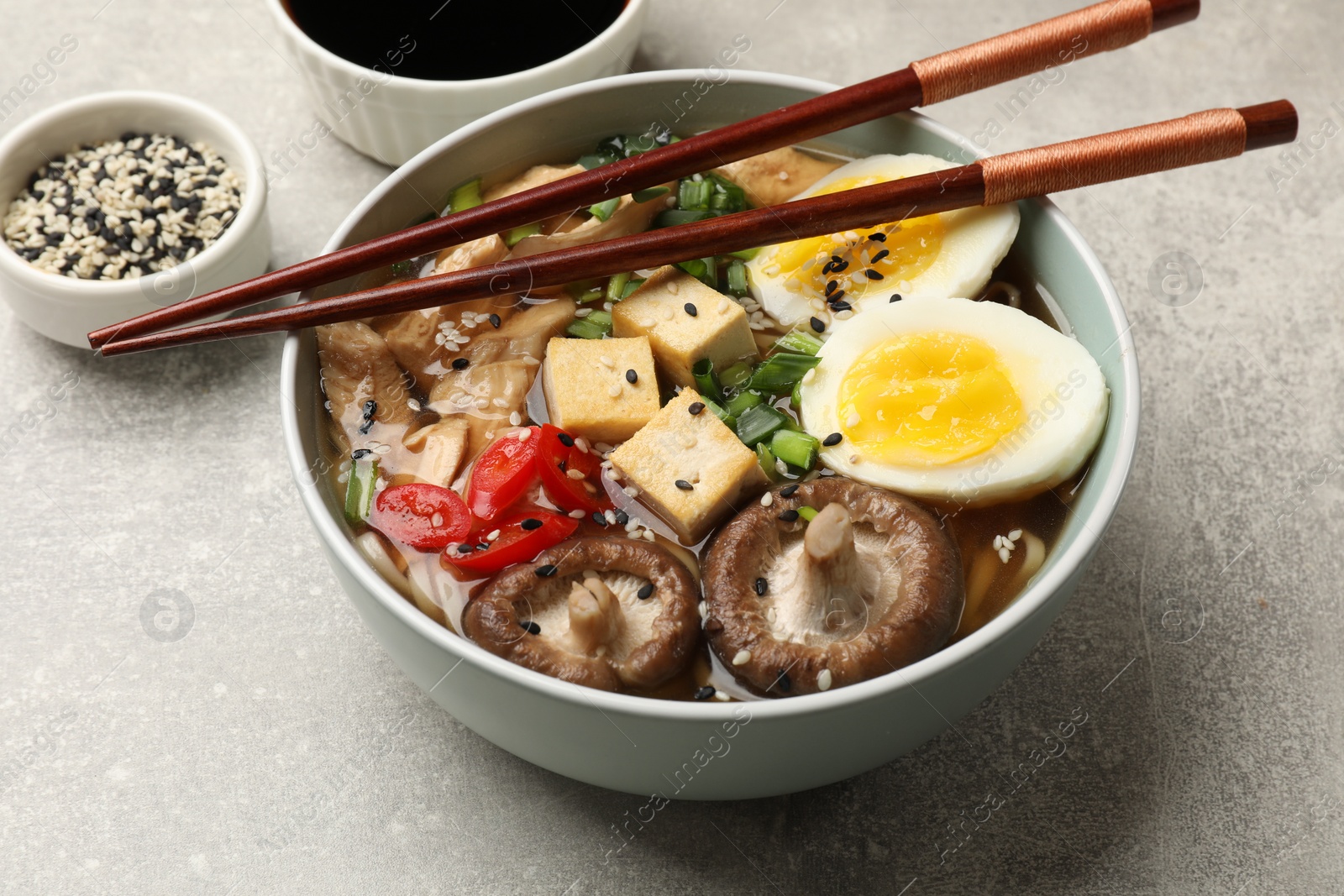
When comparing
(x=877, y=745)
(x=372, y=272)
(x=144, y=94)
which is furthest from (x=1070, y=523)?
(x=144, y=94)

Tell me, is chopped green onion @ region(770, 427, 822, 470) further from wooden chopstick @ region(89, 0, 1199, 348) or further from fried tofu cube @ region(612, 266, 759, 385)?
wooden chopstick @ region(89, 0, 1199, 348)

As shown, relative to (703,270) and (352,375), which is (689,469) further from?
(352,375)

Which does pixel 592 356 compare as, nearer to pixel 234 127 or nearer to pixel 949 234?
pixel 949 234

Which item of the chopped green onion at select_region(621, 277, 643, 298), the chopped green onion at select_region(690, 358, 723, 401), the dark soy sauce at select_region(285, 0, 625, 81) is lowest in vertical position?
the chopped green onion at select_region(690, 358, 723, 401)

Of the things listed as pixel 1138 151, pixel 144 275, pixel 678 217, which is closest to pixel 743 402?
pixel 678 217

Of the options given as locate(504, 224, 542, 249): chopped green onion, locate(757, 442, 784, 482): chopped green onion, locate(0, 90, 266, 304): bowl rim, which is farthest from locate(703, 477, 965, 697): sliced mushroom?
locate(0, 90, 266, 304): bowl rim

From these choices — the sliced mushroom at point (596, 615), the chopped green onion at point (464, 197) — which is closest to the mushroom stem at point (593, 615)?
the sliced mushroom at point (596, 615)
